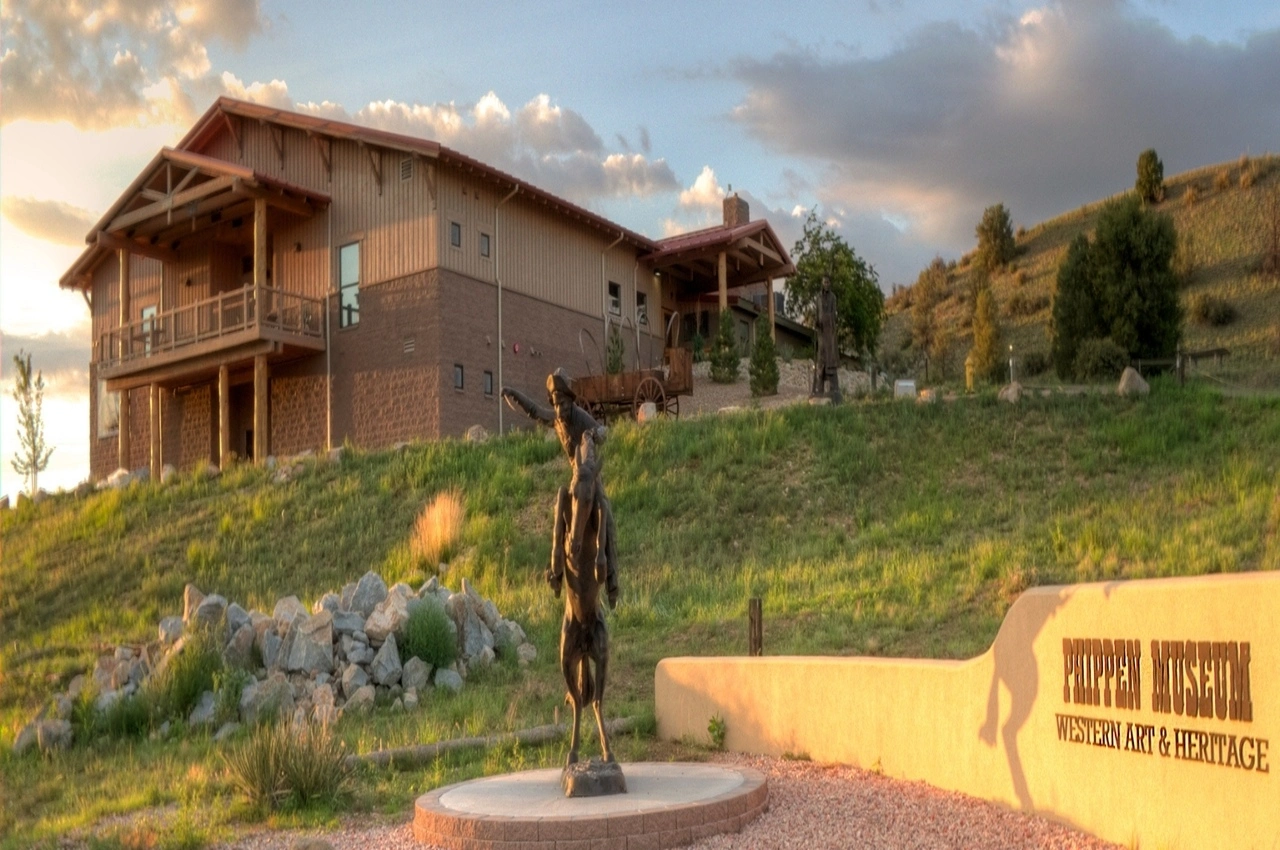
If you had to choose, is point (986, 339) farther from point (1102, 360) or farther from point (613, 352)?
point (613, 352)

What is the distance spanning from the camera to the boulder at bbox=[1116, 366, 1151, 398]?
21.6 metres

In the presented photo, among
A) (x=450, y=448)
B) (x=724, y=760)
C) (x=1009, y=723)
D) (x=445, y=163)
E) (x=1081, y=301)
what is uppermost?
(x=445, y=163)

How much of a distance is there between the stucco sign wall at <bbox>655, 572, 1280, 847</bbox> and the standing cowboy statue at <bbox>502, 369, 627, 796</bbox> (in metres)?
1.93

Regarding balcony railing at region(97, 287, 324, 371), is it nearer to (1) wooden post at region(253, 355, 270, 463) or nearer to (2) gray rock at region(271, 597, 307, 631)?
(1) wooden post at region(253, 355, 270, 463)

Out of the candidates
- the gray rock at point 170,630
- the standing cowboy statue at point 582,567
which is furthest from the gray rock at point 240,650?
the standing cowboy statue at point 582,567

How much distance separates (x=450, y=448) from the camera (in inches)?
939

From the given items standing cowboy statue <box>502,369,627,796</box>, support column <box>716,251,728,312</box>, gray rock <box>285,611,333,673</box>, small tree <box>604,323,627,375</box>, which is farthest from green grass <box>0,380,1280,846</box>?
support column <box>716,251,728,312</box>

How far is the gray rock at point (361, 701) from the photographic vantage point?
12852 millimetres

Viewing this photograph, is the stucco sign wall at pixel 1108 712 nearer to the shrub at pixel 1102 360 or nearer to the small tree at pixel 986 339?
the shrub at pixel 1102 360

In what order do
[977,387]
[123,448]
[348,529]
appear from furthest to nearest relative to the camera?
[123,448] < [977,387] < [348,529]

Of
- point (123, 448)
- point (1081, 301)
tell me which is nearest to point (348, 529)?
point (123, 448)

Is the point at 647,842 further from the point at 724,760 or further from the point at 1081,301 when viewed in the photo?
the point at 1081,301

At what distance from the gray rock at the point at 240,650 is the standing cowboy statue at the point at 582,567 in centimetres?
661

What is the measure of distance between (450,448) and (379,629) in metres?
10.3
